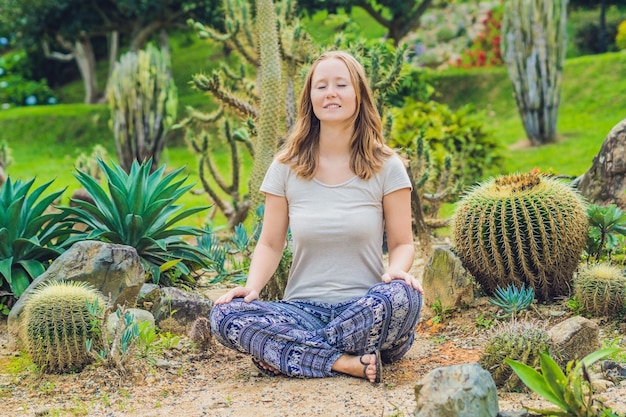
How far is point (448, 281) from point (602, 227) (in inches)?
40.0

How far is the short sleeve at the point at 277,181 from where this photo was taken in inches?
173

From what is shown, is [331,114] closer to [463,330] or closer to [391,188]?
[391,188]

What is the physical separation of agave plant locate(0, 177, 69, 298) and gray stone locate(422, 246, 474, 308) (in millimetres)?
2406

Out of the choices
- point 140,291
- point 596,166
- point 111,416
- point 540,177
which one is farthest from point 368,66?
point 111,416

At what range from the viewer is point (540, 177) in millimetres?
5156

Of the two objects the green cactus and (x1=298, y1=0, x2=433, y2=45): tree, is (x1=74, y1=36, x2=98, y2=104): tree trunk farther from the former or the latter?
the green cactus

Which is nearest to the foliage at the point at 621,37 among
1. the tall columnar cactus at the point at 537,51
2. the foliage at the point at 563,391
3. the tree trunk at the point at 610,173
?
the tall columnar cactus at the point at 537,51

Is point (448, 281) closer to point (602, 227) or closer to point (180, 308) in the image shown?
point (602, 227)

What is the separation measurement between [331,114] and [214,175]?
477cm

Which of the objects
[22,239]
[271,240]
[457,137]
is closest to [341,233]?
[271,240]

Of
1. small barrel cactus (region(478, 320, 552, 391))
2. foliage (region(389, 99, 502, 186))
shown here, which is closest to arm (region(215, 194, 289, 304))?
small barrel cactus (region(478, 320, 552, 391))

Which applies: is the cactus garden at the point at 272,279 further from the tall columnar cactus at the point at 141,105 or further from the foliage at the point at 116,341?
the tall columnar cactus at the point at 141,105

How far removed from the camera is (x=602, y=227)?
5266mm

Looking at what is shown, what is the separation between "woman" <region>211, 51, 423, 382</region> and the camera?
4043 mm
